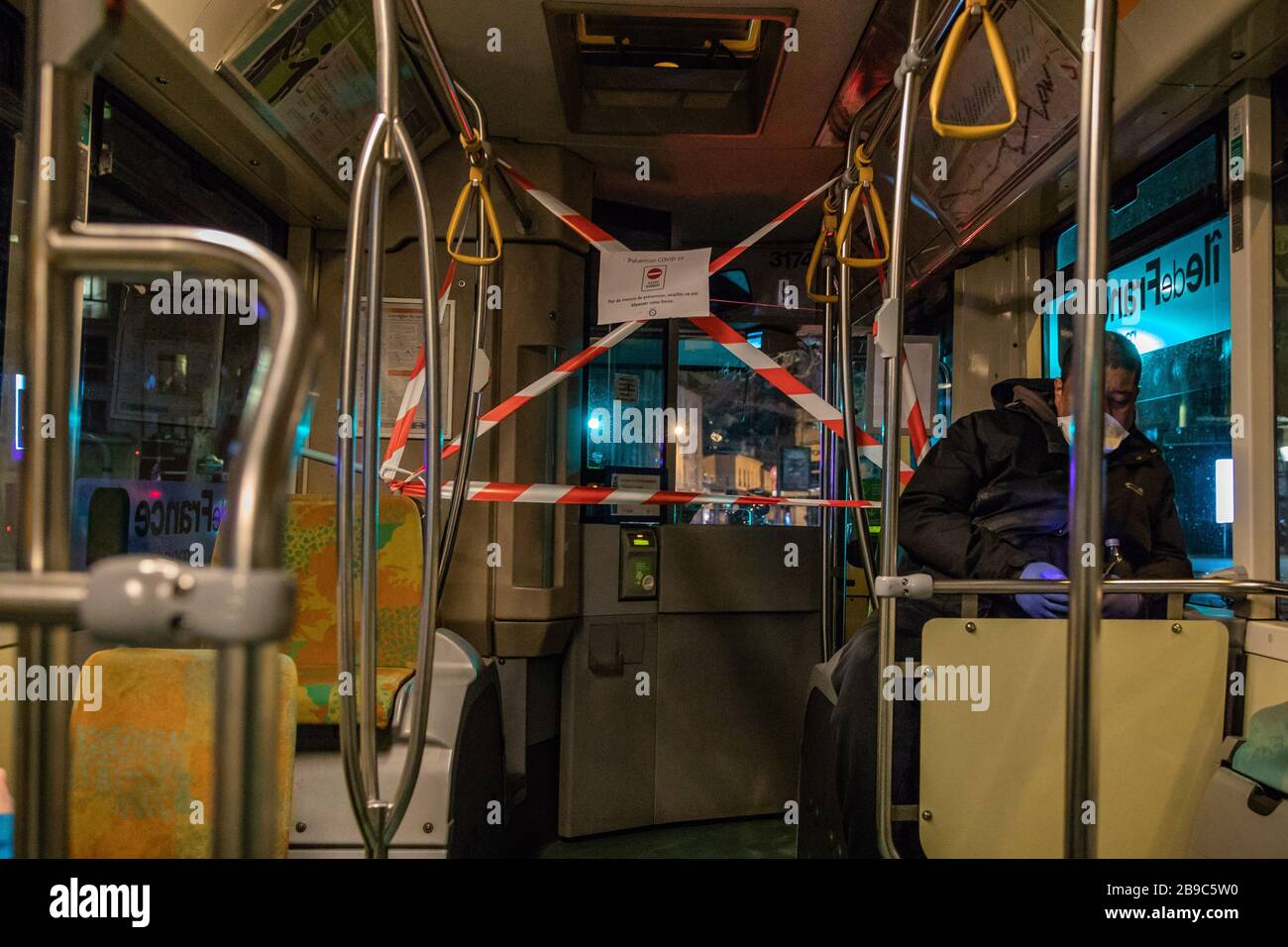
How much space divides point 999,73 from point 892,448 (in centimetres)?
71

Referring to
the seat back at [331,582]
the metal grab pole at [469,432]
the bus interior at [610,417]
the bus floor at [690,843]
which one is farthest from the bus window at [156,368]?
the bus floor at [690,843]

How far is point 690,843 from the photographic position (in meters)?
3.10

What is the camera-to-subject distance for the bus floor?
9.84 feet

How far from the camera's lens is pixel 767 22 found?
246cm

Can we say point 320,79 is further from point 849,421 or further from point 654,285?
point 849,421

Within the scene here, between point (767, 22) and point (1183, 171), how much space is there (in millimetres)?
1316

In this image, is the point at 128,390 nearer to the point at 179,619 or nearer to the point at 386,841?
the point at 386,841

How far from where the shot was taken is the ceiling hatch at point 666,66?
2412mm

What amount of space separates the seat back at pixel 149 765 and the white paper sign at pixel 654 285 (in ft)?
5.57

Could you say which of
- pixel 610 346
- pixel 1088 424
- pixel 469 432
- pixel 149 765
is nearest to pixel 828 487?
pixel 610 346

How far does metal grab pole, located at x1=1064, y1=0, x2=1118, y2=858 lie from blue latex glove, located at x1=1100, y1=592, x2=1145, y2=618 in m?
0.94

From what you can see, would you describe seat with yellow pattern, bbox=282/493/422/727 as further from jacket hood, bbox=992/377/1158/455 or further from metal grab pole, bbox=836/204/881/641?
jacket hood, bbox=992/377/1158/455

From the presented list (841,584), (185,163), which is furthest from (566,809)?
(185,163)

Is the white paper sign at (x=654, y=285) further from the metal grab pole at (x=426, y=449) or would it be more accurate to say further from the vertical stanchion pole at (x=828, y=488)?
the metal grab pole at (x=426, y=449)
